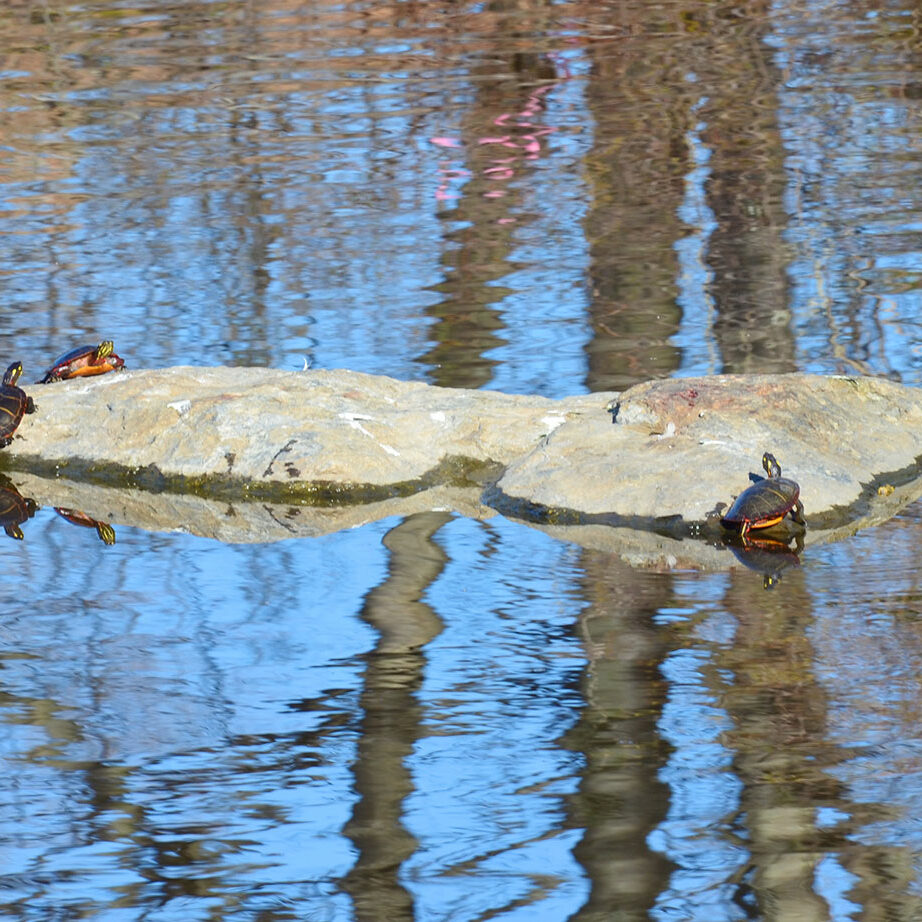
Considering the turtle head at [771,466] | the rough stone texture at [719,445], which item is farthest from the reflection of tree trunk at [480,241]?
the turtle head at [771,466]

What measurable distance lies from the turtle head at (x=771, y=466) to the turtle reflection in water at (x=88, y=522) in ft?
6.37

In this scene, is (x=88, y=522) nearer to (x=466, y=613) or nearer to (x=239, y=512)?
(x=239, y=512)

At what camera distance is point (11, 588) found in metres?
5.03

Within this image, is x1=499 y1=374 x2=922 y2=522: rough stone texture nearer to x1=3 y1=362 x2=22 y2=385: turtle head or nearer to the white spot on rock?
the white spot on rock

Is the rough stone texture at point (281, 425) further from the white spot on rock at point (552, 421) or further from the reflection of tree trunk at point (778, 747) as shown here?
the reflection of tree trunk at point (778, 747)

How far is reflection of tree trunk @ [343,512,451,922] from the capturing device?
3.36 metres

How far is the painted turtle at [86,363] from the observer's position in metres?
6.48

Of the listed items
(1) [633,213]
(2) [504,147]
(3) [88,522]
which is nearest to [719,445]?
(3) [88,522]

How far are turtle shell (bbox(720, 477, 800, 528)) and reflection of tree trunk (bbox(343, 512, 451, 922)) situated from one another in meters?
0.84

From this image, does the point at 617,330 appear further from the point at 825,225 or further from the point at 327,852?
the point at 327,852

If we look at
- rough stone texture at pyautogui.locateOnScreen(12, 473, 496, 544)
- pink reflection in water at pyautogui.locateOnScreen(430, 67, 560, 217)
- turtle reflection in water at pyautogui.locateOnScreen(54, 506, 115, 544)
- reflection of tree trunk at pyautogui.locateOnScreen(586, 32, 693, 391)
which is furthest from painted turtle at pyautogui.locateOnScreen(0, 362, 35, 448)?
pink reflection in water at pyautogui.locateOnScreen(430, 67, 560, 217)

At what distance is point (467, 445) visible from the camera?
5766mm

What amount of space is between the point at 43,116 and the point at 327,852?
32.0 ft

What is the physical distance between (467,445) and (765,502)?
119cm
